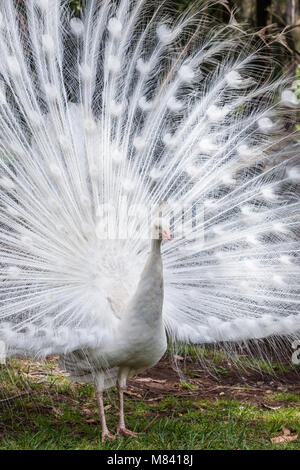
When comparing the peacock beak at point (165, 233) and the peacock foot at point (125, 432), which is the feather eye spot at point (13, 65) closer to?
the peacock beak at point (165, 233)

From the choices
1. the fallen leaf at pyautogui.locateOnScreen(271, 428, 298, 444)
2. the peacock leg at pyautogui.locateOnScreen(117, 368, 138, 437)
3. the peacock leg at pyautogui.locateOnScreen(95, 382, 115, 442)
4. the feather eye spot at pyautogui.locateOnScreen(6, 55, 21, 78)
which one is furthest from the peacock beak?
the fallen leaf at pyautogui.locateOnScreen(271, 428, 298, 444)

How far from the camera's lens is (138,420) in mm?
4234

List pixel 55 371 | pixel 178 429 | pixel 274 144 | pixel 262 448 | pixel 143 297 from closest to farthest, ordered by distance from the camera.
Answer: pixel 143 297 → pixel 262 448 → pixel 178 429 → pixel 274 144 → pixel 55 371

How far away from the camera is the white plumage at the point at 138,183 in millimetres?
3723

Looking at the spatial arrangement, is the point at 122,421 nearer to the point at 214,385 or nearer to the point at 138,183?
the point at 214,385

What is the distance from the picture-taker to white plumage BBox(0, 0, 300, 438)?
12.2ft

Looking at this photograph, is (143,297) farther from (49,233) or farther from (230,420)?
(230,420)

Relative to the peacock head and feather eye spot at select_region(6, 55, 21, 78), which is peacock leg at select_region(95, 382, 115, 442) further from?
feather eye spot at select_region(6, 55, 21, 78)

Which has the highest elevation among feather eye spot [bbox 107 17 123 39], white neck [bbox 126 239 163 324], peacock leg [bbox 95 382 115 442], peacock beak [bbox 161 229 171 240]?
feather eye spot [bbox 107 17 123 39]

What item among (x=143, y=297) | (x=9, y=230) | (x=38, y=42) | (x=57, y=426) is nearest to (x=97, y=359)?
(x=143, y=297)

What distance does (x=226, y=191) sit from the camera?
4.28 m

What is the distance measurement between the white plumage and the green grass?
1.12 ft

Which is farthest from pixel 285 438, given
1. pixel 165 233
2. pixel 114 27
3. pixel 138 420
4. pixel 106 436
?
pixel 114 27

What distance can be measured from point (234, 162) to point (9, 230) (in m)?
1.62
